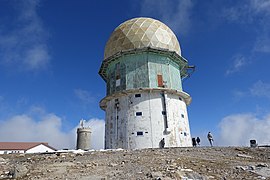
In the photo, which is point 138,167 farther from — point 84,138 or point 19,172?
point 84,138

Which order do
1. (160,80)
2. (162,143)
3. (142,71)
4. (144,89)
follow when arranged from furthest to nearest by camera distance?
(142,71)
(160,80)
(144,89)
(162,143)

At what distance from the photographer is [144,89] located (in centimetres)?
2092

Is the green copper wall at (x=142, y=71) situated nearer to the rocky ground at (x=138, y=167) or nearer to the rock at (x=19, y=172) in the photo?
the rocky ground at (x=138, y=167)

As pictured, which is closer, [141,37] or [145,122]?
[145,122]

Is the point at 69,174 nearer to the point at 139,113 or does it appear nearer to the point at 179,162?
the point at 179,162

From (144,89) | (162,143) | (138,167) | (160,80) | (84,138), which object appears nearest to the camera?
(138,167)

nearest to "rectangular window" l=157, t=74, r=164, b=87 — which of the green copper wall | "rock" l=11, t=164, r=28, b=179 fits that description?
the green copper wall

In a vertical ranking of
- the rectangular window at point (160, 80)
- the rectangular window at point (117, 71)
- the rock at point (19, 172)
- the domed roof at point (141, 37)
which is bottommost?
the rock at point (19, 172)

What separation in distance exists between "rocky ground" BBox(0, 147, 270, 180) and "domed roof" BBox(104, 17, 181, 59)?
43.1 feet

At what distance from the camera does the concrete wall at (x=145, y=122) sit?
19.9 metres

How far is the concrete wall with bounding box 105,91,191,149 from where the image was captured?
19938 mm

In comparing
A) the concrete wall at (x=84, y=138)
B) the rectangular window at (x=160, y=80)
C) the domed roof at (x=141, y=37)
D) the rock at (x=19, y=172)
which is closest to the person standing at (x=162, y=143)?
the rectangular window at (x=160, y=80)

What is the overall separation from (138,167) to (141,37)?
1625 centimetres

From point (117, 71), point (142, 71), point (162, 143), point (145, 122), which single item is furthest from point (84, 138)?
point (162, 143)
